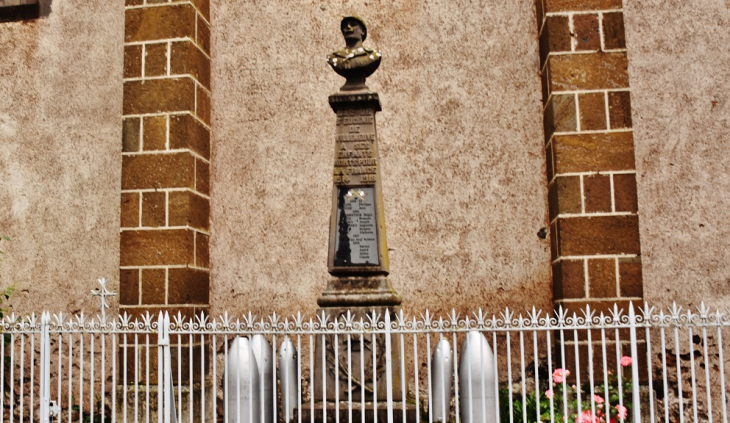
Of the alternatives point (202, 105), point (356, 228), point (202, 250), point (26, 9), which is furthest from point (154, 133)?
point (356, 228)

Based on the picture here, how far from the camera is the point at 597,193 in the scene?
599 cm

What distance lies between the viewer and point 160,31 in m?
6.66

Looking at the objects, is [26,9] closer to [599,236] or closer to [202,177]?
[202,177]

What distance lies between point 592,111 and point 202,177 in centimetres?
361

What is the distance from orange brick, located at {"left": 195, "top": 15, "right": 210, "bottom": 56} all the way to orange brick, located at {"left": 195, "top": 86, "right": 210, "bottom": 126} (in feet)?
1.45

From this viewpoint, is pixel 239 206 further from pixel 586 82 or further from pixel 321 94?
pixel 586 82

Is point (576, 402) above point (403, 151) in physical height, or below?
below

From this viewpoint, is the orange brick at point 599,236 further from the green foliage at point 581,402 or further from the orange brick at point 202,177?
the orange brick at point 202,177

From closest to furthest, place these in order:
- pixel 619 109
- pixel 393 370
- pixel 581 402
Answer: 1. pixel 393 370
2. pixel 581 402
3. pixel 619 109

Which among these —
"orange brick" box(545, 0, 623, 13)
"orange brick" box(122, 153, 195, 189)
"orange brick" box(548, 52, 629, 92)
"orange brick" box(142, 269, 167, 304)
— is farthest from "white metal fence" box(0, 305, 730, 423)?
"orange brick" box(545, 0, 623, 13)

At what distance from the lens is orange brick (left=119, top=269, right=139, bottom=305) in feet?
20.8

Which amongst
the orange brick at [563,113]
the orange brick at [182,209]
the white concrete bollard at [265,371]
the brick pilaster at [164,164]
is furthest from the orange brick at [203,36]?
the orange brick at [563,113]

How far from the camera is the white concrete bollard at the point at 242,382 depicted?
15.9 feet

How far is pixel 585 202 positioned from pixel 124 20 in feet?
15.5
